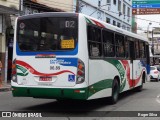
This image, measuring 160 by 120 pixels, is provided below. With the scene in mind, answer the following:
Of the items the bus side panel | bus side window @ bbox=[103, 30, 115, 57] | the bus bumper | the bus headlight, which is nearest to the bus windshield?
the bus headlight

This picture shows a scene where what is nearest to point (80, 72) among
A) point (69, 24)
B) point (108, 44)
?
point (69, 24)

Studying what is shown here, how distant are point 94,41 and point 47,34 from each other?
149cm

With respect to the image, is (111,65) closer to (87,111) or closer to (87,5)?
(87,111)

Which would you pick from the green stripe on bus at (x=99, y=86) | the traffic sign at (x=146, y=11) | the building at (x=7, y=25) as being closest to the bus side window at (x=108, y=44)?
the green stripe on bus at (x=99, y=86)

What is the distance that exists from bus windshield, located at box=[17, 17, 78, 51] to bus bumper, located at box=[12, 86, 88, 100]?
48.1 inches

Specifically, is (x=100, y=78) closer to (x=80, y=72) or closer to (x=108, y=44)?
(x=80, y=72)

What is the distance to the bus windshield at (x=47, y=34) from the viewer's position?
37.1 ft

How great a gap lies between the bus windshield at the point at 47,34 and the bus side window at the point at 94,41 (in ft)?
1.95

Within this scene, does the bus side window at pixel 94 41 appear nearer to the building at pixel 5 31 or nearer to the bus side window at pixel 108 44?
the bus side window at pixel 108 44

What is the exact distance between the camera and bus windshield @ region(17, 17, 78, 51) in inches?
445

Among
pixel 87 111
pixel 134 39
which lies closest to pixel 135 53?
pixel 134 39

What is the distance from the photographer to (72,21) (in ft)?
37.1

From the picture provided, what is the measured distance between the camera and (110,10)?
1768 inches

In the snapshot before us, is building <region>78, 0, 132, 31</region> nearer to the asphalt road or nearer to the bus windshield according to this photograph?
the asphalt road
